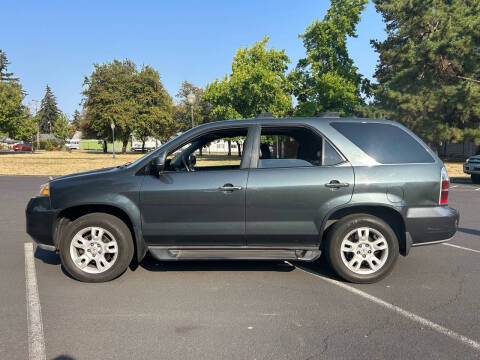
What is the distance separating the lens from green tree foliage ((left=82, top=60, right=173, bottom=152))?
172 feet

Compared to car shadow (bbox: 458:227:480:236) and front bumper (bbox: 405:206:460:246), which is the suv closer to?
front bumper (bbox: 405:206:460:246)

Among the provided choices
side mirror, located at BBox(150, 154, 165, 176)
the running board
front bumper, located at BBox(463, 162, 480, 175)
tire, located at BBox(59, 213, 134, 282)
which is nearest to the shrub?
front bumper, located at BBox(463, 162, 480, 175)

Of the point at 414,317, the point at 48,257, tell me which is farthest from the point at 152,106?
the point at 414,317

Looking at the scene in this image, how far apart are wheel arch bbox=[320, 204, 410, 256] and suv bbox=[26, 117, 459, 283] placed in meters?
0.01

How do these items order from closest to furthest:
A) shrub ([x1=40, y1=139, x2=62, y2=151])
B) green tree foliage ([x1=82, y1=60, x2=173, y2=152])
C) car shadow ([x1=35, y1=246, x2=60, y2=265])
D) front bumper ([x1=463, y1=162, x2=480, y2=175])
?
car shadow ([x1=35, y1=246, x2=60, y2=265]), front bumper ([x1=463, y1=162, x2=480, y2=175]), green tree foliage ([x1=82, y1=60, x2=173, y2=152]), shrub ([x1=40, y1=139, x2=62, y2=151])

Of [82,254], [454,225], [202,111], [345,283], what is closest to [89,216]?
[82,254]

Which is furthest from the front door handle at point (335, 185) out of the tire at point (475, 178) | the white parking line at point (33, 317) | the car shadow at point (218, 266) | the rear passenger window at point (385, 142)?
the tire at point (475, 178)

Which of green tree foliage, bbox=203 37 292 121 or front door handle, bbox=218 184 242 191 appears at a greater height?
green tree foliage, bbox=203 37 292 121

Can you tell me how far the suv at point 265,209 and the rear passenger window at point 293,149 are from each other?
2 cm

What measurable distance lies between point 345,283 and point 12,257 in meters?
4.50

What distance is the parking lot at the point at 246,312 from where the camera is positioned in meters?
2.92

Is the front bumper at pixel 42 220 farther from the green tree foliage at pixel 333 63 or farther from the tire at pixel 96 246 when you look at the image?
the green tree foliage at pixel 333 63

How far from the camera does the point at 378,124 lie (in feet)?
14.6

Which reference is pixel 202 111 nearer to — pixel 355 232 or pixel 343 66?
pixel 343 66
